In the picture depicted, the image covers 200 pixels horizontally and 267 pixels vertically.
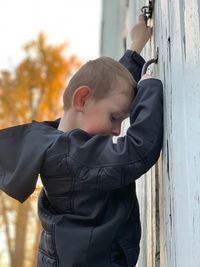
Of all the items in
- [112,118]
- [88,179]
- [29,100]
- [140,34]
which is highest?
[29,100]

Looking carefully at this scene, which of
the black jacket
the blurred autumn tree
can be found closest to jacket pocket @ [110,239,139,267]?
the black jacket

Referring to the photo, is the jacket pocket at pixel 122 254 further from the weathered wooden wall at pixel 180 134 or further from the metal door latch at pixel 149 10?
the metal door latch at pixel 149 10

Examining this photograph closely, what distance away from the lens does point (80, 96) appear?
2.63ft

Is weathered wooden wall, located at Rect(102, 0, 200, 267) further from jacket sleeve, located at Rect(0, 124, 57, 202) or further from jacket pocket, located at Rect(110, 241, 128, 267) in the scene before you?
jacket sleeve, located at Rect(0, 124, 57, 202)

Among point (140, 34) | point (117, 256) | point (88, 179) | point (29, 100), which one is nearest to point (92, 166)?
point (88, 179)

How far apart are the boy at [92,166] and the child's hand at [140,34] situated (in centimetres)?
22

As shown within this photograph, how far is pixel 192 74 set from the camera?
A: 60cm

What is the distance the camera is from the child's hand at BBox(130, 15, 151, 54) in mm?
1016

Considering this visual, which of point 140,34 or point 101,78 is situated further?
point 140,34

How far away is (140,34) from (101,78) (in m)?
0.27

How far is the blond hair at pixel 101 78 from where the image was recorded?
0.79 meters

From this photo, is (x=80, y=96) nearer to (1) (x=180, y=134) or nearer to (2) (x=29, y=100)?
(1) (x=180, y=134)

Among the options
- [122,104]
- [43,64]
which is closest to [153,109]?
[122,104]

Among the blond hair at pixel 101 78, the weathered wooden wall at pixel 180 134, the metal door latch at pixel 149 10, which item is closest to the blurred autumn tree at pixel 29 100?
the metal door latch at pixel 149 10
